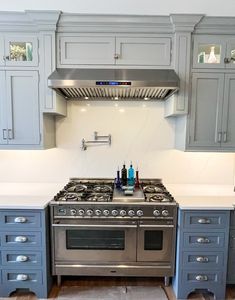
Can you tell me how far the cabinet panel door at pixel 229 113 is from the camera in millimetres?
2160

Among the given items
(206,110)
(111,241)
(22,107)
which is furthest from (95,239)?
(206,110)

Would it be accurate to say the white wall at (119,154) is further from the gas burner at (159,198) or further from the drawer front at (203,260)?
the drawer front at (203,260)

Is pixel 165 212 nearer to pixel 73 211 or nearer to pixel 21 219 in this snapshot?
pixel 73 211

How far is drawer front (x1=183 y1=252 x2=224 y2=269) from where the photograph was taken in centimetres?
204

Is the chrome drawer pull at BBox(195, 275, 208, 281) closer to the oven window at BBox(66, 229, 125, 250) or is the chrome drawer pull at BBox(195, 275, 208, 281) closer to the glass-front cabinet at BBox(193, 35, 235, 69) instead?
the oven window at BBox(66, 229, 125, 250)

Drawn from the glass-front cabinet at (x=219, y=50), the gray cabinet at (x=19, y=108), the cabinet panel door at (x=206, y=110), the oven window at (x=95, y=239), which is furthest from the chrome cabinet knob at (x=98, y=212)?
the glass-front cabinet at (x=219, y=50)

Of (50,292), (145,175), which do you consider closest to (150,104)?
(145,175)

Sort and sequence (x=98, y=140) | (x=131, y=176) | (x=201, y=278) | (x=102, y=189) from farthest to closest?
(x=98, y=140)
(x=131, y=176)
(x=102, y=189)
(x=201, y=278)

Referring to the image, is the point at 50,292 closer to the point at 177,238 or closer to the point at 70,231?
the point at 70,231

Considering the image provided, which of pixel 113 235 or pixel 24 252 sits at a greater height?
pixel 113 235

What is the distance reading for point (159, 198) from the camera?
2117 mm

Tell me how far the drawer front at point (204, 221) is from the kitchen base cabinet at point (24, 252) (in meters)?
1.32

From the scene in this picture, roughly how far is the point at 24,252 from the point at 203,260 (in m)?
1.68

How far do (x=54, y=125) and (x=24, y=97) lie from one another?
0.50 m
